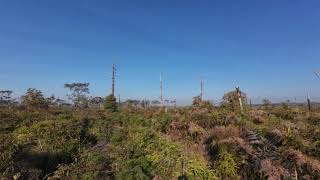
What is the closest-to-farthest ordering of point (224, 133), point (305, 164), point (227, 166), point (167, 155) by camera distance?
point (305, 164) < point (227, 166) < point (167, 155) < point (224, 133)

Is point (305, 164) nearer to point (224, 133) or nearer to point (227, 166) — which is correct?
point (227, 166)

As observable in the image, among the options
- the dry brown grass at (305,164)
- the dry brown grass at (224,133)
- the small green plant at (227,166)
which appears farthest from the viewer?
the dry brown grass at (224,133)

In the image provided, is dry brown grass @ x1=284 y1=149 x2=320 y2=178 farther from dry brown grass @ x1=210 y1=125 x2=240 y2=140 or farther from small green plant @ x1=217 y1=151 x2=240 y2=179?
dry brown grass @ x1=210 y1=125 x2=240 y2=140

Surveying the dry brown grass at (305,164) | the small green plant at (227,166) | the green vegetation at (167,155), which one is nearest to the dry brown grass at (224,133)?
the green vegetation at (167,155)

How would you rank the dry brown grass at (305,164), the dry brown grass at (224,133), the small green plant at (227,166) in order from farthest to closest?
the dry brown grass at (224,133) < the small green plant at (227,166) < the dry brown grass at (305,164)

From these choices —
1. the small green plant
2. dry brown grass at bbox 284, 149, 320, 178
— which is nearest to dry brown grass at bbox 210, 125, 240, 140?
the small green plant

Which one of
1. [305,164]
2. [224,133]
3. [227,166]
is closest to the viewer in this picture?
[305,164]

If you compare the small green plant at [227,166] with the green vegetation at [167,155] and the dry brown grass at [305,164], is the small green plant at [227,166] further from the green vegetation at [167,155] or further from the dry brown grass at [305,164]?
the dry brown grass at [305,164]

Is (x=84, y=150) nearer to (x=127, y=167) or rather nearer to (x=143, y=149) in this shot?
(x=143, y=149)

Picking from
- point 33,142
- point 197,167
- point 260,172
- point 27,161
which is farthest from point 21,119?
point 260,172

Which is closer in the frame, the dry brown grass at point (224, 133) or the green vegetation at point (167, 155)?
the green vegetation at point (167, 155)

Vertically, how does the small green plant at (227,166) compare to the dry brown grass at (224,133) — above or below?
below

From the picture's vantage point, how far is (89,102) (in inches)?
2409

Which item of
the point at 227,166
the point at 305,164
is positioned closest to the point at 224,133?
the point at 227,166
